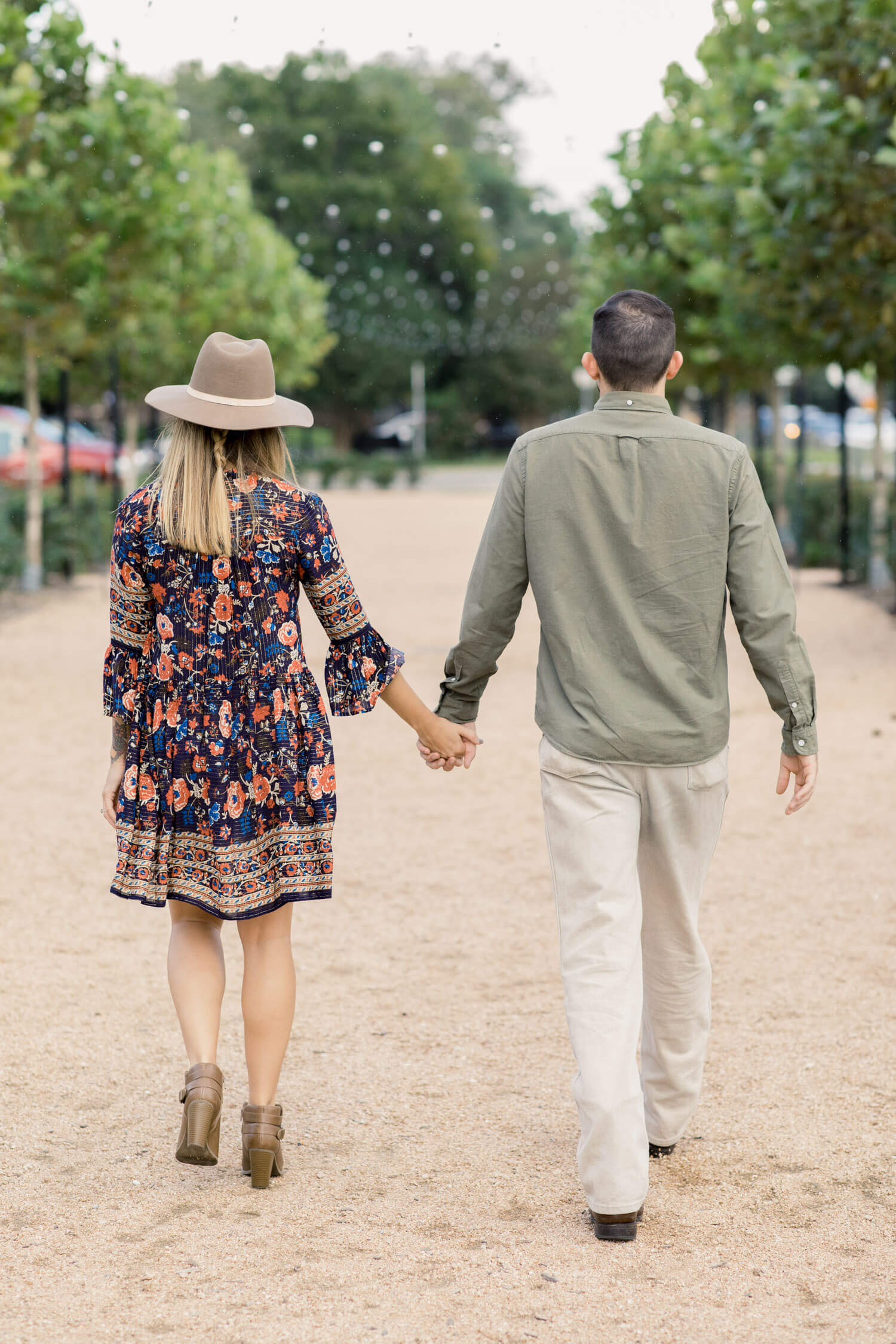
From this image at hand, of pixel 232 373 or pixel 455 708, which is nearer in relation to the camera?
pixel 232 373

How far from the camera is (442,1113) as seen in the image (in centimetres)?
384

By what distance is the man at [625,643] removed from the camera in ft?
10.1

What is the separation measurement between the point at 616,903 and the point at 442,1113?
1.02m

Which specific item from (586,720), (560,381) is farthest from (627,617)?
(560,381)

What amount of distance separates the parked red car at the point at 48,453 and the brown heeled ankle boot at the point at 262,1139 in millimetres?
20094

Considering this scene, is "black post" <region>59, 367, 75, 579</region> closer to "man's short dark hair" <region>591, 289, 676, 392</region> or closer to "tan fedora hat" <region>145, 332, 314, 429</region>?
"tan fedora hat" <region>145, 332, 314, 429</region>

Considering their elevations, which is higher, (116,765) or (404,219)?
(404,219)

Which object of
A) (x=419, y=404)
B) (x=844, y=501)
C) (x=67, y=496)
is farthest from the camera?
(x=419, y=404)

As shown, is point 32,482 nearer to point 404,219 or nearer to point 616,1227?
point 616,1227

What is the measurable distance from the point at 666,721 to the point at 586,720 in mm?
153

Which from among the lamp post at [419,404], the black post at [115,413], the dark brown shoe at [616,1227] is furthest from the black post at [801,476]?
the lamp post at [419,404]

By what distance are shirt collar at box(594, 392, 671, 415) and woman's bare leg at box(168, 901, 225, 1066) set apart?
1.34 m

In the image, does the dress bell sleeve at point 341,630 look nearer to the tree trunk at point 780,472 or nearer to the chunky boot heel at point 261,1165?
the chunky boot heel at point 261,1165

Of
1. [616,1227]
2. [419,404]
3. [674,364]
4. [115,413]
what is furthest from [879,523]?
[419,404]
